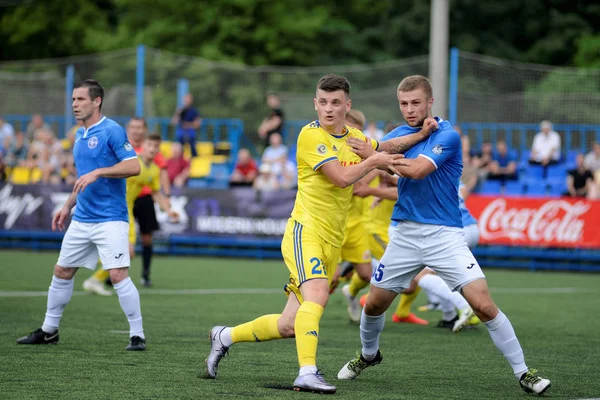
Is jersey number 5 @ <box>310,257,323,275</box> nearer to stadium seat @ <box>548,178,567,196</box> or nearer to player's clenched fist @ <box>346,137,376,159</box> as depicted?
player's clenched fist @ <box>346,137,376,159</box>

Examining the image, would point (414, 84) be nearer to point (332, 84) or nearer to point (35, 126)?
point (332, 84)

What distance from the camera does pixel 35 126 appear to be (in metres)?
23.4

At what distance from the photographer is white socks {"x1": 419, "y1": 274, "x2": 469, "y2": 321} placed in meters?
10.3

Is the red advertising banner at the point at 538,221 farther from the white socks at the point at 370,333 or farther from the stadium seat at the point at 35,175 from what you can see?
the white socks at the point at 370,333

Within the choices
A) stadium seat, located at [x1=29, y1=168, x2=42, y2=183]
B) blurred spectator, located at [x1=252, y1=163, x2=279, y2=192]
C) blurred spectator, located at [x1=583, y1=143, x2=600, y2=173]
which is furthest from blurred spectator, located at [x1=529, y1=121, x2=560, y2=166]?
stadium seat, located at [x1=29, y1=168, x2=42, y2=183]

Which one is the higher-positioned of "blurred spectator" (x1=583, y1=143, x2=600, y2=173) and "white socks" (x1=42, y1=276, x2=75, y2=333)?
"blurred spectator" (x1=583, y1=143, x2=600, y2=173)

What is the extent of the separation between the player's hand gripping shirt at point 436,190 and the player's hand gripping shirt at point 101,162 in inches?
106

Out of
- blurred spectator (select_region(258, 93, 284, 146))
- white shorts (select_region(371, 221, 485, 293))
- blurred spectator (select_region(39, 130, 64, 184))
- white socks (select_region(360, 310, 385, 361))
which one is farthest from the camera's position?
blurred spectator (select_region(39, 130, 64, 184))

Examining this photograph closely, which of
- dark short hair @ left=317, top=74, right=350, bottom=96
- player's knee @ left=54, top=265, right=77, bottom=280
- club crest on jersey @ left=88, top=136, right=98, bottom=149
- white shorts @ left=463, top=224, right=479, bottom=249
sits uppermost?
dark short hair @ left=317, top=74, right=350, bottom=96

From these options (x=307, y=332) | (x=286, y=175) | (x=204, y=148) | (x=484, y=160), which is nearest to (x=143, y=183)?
(x=286, y=175)

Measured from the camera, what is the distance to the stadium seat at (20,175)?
2316cm

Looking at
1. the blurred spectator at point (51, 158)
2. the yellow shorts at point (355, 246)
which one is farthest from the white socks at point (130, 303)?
the blurred spectator at point (51, 158)

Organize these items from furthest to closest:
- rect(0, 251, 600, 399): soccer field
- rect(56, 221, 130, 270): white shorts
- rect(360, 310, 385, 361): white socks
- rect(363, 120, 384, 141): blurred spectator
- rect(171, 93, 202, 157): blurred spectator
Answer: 1. rect(171, 93, 202, 157): blurred spectator
2. rect(363, 120, 384, 141): blurred spectator
3. rect(56, 221, 130, 270): white shorts
4. rect(360, 310, 385, 361): white socks
5. rect(0, 251, 600, 399): soccer field

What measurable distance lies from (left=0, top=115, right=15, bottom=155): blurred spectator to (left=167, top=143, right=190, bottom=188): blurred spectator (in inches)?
173
